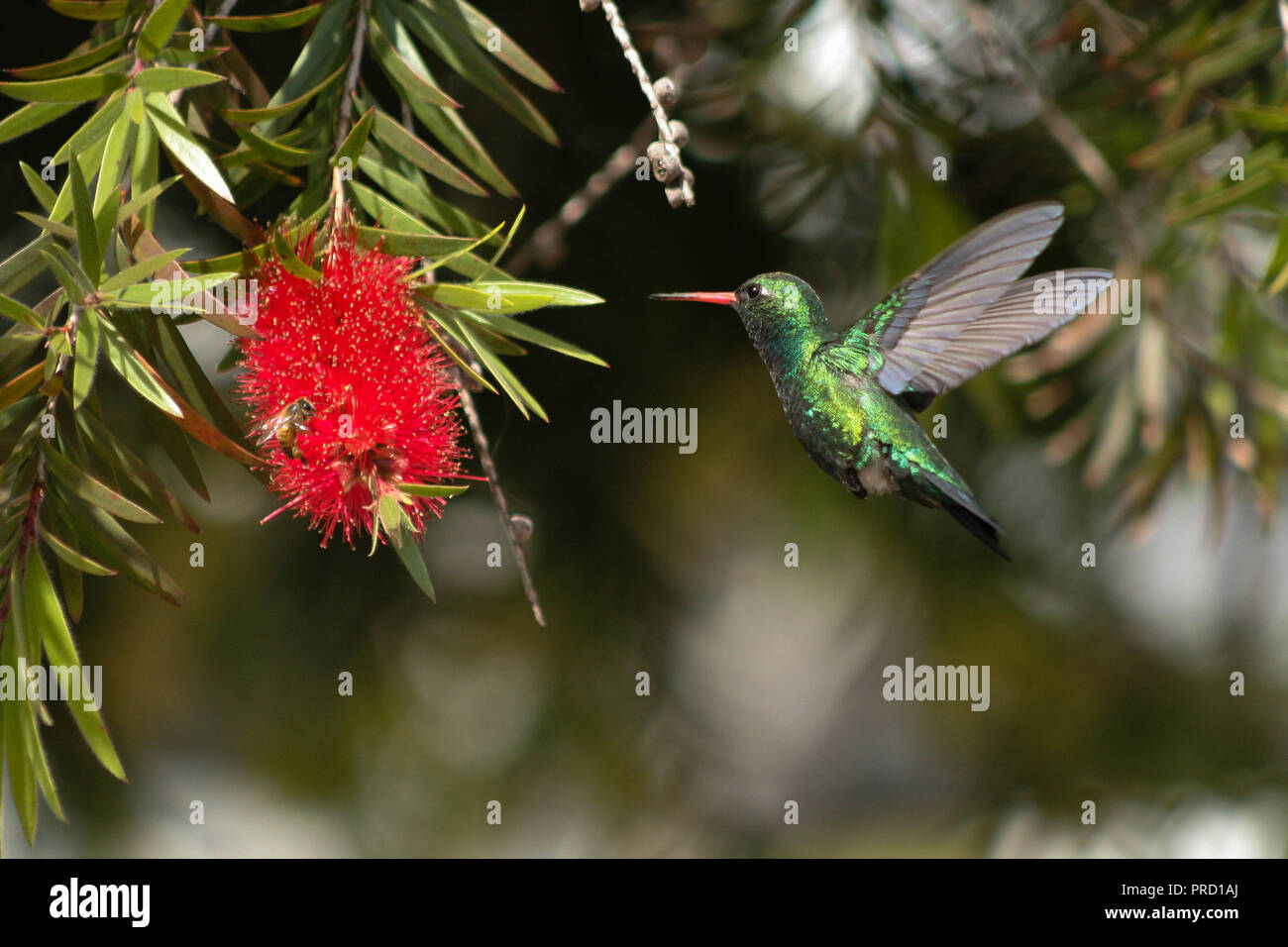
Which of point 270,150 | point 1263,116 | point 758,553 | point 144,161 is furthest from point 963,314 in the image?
point 758,553

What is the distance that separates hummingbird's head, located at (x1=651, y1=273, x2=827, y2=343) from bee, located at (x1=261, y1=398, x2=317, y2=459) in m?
Answer: 0.29

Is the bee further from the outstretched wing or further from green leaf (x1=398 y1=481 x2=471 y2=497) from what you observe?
the outstretched wing

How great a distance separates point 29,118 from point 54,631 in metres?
0.42

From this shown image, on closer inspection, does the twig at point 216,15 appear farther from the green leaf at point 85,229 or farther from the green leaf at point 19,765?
the green leaf at point 19,765

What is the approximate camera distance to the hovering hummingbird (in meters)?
0.86

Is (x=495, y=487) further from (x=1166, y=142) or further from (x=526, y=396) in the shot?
(x=1166, y=142)

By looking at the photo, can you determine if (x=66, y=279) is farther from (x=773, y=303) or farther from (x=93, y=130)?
(x=773, y=303)

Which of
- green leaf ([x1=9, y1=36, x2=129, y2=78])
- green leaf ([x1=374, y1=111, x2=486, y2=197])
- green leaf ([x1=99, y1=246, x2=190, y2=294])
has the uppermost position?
green leaf ([x1=9, y1=36, x2=129, y2=78])

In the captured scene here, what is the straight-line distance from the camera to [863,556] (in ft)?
7.29

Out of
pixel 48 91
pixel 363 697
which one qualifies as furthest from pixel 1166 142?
pixel 363 697

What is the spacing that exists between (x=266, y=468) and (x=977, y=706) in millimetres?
1947

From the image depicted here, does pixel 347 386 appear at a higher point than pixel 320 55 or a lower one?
lower

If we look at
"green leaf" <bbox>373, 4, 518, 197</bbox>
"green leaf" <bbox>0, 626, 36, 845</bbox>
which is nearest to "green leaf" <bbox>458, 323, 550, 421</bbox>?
"green leaf" <bbox>373, 4, 518, 197</bbox>

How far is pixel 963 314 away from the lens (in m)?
0.93
